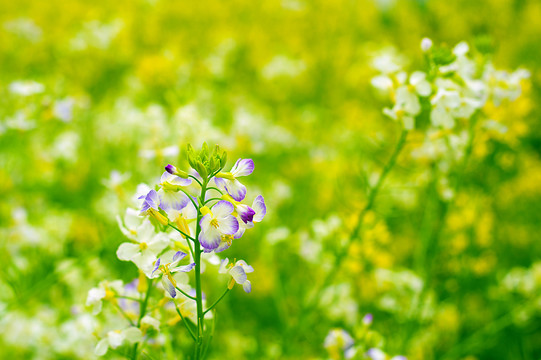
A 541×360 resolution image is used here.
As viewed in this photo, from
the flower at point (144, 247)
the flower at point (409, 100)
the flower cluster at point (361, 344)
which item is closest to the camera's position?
the flower at point (144, 247)

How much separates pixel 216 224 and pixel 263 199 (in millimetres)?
102

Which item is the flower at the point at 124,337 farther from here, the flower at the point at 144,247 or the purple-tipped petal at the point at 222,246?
the purple-tipped petal at the point at 222,246

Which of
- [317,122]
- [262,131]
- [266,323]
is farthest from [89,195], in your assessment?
[317,122]

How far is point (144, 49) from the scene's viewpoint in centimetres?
433

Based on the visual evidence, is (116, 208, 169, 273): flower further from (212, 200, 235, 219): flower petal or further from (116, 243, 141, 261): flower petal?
(212, 200, 235, 219): flower petal

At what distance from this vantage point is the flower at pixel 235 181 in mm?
728

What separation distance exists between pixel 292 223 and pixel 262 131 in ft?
1.81

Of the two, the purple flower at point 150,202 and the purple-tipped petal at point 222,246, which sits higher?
the purple flower at point 150,202

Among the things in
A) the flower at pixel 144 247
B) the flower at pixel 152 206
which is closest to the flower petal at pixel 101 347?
the flower at pixel 144 247

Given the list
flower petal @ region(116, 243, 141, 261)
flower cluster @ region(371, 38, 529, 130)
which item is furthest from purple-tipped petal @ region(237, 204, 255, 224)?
flower cluster @ region(371, 38, 529, 130)

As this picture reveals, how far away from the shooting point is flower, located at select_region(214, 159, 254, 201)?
2.39 feet

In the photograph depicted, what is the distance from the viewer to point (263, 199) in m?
Answer: 0.75

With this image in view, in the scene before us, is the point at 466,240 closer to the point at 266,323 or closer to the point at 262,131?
the point at 266,323

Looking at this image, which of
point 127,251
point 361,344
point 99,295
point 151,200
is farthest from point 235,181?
point 361,344
